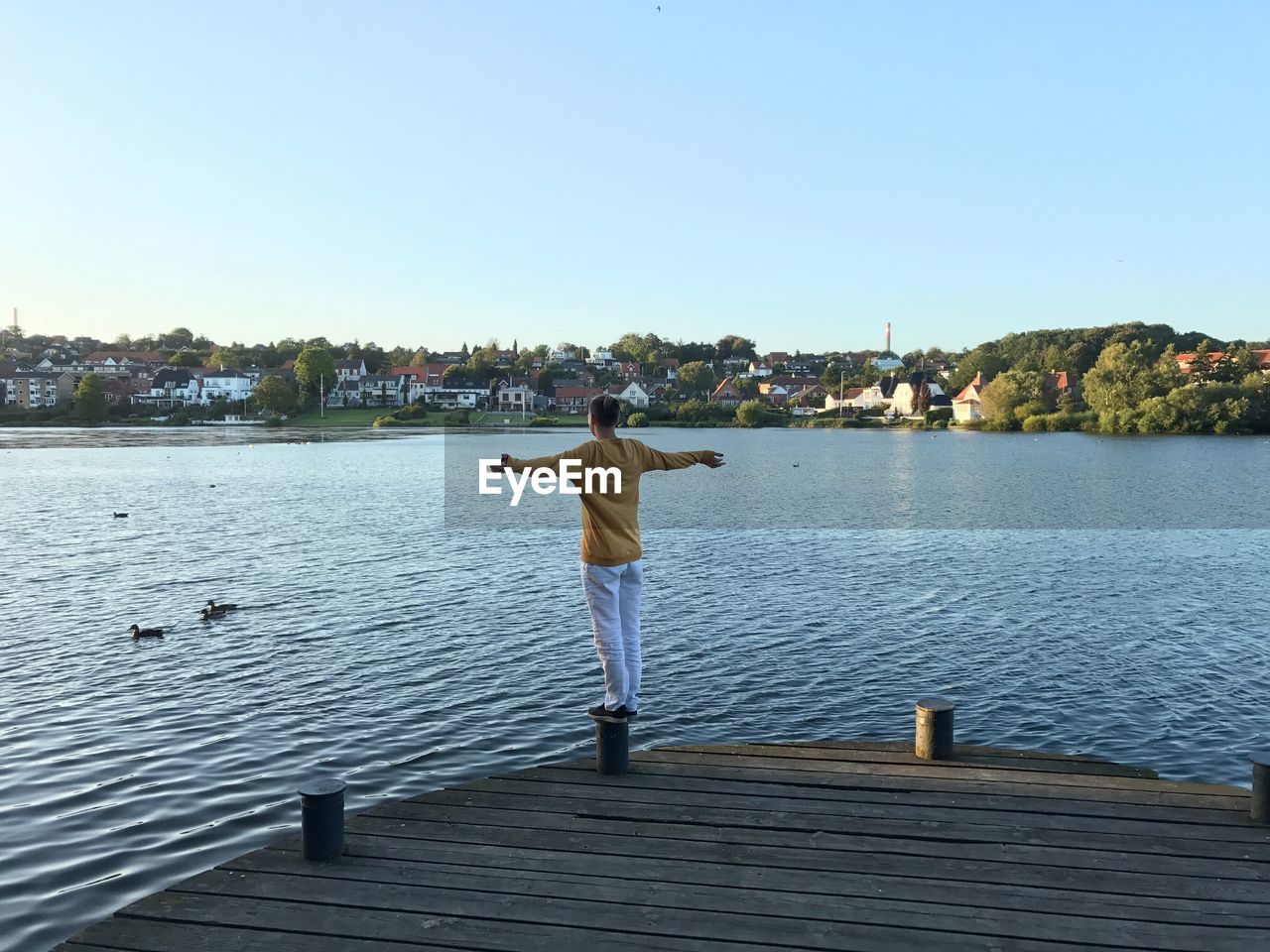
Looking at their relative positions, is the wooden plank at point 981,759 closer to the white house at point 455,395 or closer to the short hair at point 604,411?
the short hair at point 604,411

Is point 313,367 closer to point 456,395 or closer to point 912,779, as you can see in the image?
point 456,395

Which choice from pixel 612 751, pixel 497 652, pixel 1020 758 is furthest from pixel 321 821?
pixel 497 652

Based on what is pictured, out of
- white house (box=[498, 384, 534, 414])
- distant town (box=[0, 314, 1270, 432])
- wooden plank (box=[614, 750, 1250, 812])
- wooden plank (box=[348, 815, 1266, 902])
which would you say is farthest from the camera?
white house (box=[498, 384, 534, 414])

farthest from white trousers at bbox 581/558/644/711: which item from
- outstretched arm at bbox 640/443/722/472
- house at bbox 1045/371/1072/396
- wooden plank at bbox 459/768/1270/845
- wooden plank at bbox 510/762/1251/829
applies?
house at bbox 1045/371/1072/396

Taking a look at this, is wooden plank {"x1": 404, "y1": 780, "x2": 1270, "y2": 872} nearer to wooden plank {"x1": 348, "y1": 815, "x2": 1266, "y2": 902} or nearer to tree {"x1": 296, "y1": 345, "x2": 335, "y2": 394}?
wooden plank {"x1": 348, "y1": 815, "x2": 1266, "y2": 902}

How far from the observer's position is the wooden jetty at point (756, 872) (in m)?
5.52

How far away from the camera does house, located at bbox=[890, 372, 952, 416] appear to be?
184000 millimetres

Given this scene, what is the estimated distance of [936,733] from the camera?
28.4 ft

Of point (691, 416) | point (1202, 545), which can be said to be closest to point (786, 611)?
point (1202, 545)

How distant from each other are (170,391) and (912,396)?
144596 mm

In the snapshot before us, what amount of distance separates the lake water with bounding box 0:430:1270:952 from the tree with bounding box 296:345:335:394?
5337 inches

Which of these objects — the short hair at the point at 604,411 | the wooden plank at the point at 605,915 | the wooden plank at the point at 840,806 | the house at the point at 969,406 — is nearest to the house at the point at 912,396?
the house at the point at 969,406

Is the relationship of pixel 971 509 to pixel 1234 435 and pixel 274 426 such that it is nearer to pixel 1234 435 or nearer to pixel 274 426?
pixel 1234 435

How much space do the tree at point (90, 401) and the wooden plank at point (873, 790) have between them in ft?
571
